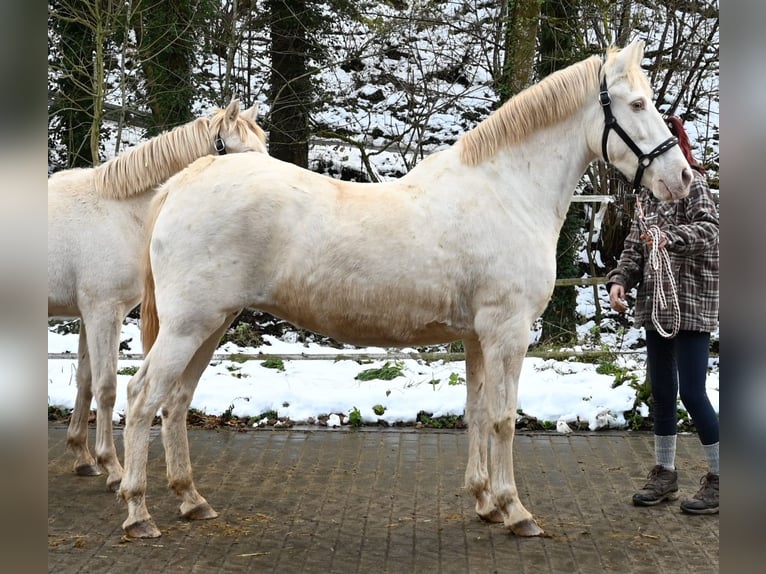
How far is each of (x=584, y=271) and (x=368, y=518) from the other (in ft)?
23.1

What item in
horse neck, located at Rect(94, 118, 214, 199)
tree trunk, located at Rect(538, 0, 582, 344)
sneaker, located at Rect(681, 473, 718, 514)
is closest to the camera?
sneaker, located at Rect(681, 473, 718, 514)

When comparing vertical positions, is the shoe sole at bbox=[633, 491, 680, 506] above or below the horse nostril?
below

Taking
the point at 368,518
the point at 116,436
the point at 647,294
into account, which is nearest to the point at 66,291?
the point at 116,436

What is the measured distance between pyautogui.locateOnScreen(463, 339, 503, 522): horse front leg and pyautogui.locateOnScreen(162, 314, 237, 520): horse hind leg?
1.36m

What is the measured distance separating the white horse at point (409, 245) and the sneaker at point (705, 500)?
0.97 meters

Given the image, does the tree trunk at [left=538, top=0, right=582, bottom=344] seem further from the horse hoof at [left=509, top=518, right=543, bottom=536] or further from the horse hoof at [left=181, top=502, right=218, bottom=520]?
the horse hoof at [left=181, top=502, right=218, bottom=520]

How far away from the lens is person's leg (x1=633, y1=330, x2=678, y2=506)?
15.4 ft

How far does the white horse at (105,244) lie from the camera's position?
4980mm

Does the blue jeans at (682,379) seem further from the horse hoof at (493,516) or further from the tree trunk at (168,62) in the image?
the tree trunk at (168,62)

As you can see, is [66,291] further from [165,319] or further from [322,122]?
[322,122]

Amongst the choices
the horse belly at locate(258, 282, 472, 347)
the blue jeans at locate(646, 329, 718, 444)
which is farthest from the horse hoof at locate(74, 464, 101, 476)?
the blue jeans at locate(646, 329, 718, 444)

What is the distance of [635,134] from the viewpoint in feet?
14.0

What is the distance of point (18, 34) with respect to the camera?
74 cm

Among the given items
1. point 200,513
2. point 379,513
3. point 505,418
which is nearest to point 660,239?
point 505,418
